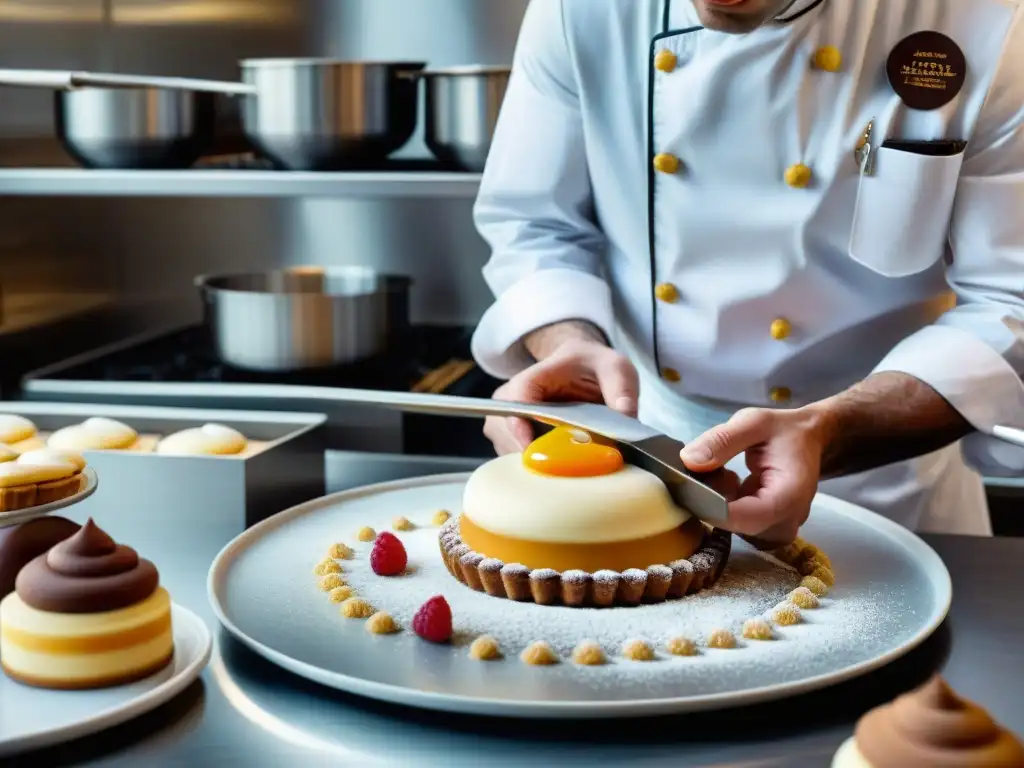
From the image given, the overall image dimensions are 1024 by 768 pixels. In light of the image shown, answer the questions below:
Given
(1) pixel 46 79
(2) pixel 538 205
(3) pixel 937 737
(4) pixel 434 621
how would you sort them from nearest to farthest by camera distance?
(3) pixel 937 737 < (4) pixel 434 621 < (2) pixel 538 205 < (1) pixel 46 79

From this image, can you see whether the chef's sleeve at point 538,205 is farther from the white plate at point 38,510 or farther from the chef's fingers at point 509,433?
the white plate at point 38,510

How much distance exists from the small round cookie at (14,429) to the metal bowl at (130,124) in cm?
75

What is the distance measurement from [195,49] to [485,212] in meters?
1.28

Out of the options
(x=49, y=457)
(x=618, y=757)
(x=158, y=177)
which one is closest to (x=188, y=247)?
(x=158, y=177)

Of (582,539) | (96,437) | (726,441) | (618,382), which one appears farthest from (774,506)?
(96,437)

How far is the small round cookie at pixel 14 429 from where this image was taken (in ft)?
5.14

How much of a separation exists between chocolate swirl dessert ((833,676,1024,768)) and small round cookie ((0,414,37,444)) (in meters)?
1.19

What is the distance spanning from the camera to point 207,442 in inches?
60.9

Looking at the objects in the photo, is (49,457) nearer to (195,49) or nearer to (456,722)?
(456,722)

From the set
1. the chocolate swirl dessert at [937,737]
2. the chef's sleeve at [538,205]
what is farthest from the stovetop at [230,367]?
the chocolate swirl dessert at [937,737]

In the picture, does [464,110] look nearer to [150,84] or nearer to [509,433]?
[150,84]

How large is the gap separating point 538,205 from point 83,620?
987 mm

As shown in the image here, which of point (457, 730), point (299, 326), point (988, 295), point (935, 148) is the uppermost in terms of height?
point (935, 148)

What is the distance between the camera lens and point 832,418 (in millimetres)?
1328
